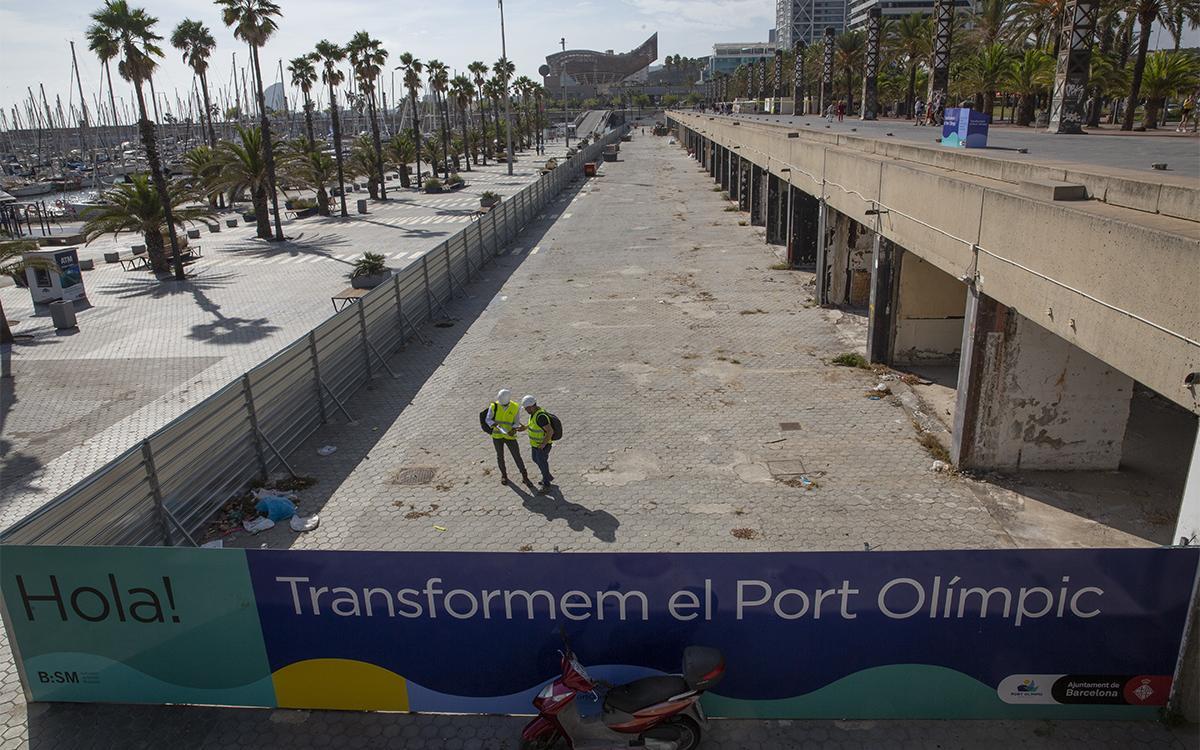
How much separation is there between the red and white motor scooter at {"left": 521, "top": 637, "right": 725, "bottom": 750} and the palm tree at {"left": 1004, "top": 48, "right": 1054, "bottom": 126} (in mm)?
39321

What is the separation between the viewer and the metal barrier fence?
7.93 m

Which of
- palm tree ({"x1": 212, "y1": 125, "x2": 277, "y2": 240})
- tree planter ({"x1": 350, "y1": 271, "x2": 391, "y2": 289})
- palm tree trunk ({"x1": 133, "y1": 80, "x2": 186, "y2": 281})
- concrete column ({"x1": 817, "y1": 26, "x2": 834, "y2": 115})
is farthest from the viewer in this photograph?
concrete column ({"x1": 817, "y1": 26, "x2": 834, "y2": 115})

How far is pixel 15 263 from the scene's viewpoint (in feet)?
69.6

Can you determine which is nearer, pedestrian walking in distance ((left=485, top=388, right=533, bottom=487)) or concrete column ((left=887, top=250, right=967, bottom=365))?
pedestrian walking in distance ((left=485, top=388, right=533, bottom=487))

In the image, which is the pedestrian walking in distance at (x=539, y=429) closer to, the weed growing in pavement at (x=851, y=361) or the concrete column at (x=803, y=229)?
the weed growing in pavement at (x=851, y=361)

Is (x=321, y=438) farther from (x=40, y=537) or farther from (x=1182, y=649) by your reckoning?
(x=1182, y=649)

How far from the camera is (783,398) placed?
1412cm

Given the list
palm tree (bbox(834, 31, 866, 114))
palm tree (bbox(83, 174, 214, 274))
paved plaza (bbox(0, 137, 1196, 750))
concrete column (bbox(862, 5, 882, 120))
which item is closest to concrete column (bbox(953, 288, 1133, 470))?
paved plaza (bbox(0, 137, 1196, 750))

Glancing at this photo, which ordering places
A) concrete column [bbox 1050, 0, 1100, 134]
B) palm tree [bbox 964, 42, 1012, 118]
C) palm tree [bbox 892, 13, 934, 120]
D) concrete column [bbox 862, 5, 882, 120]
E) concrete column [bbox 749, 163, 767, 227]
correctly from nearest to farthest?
Answer: concrete column [bbox 1050, 0, 1100, 134] → concrete column [bbox 749, 163, 767, 227] → palm tree [bbox 964, 42, 1012, 118] → concrete column [bbox 862, 5, 882, 120] → palm tree [bbox 892, 13, 934, 120]

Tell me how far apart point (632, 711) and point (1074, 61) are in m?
20.9

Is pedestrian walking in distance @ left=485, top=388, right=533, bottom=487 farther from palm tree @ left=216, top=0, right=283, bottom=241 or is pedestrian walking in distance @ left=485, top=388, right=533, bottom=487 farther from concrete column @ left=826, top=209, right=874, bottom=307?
palm tree @ left=216, top=0, right=283, bottom=241

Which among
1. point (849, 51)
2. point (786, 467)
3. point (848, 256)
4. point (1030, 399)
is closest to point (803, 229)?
point (848, 256)

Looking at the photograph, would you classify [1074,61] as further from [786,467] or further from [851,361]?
[786,467]

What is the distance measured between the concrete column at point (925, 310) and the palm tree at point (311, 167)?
3442 cm
